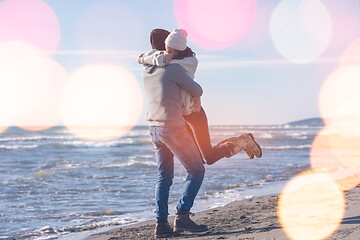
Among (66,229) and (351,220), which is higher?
(351,220)

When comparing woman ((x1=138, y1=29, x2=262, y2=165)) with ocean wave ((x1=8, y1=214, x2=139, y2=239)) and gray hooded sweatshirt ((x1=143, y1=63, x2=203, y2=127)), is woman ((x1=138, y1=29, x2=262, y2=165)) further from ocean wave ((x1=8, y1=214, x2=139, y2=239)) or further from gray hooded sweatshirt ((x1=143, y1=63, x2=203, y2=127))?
ocean wave ((x1=8, y1=214, x2=139, y2=239))

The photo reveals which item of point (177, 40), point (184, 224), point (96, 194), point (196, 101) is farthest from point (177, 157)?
point (96, 194)

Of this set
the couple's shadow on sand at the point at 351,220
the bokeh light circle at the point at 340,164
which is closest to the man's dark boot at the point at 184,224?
the couple's shadow on sand at the point at 351,220

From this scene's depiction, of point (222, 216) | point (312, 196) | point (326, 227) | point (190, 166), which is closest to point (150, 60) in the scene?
point (190, 166)

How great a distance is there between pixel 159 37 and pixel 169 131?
87 centimetres

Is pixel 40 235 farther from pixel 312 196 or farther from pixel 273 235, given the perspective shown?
pixel 312 196

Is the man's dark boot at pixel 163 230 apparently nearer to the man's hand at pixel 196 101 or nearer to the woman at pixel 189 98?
the woman at pixel 189 98

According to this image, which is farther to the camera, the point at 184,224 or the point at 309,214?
the point at 309,214

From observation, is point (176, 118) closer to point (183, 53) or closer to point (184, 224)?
point (183, 53)

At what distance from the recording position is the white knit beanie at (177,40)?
147 inches

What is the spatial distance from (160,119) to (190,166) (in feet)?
1.69

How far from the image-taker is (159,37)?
4.00 m

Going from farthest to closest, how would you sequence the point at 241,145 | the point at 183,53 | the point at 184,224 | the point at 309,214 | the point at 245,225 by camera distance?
the point at 309,214 < the point at 245,225 < the point at 241,145 < the point at 184,224 < the point at 183,53

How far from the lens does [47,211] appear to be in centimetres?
654
